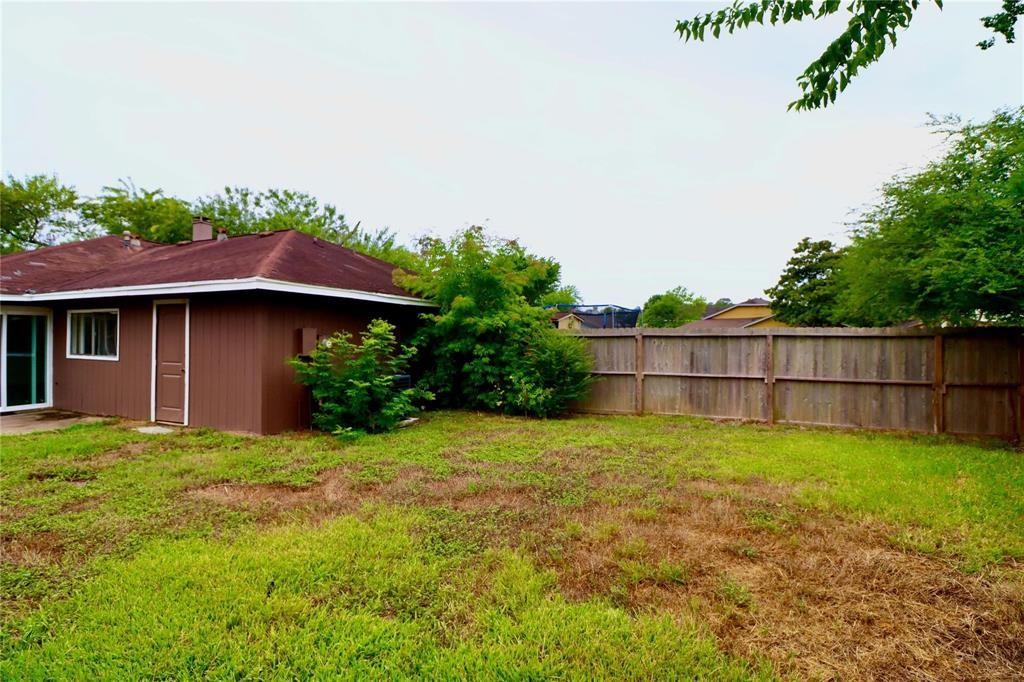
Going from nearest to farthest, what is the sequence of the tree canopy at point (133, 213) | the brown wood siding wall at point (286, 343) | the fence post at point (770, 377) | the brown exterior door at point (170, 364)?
the brown wood siding wall at point (286, 343)
the brown exterior door at point (170, 364)
the fence post at point (770, 377)
the tree canopy at point (133, 213)

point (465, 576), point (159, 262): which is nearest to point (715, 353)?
point (465, 576)

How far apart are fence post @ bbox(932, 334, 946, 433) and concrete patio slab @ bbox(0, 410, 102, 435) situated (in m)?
12.3

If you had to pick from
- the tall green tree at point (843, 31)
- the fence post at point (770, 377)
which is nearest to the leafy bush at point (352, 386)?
the fence post at point (770, 377)

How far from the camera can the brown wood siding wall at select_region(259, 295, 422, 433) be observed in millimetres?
7199

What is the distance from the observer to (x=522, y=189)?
60.6 ft

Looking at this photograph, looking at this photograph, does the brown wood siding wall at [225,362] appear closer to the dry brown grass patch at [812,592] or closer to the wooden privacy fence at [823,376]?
the wooden privacy fence at [823,376]

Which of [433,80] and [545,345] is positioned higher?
[433,80]

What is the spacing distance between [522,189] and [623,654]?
17.6m

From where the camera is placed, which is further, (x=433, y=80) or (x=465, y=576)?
(x=433, y=80)

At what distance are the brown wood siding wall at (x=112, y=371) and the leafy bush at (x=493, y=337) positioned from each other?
4.24 meters

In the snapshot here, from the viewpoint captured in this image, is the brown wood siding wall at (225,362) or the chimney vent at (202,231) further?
the chimney vent at (202,231)

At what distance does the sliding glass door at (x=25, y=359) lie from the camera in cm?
901

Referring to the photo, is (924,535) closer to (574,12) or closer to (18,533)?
(18,533)

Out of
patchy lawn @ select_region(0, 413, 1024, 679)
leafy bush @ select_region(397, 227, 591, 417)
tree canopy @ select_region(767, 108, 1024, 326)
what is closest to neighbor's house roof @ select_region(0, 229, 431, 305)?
leafy bush @ select_region(397, 227, 591, 417)
